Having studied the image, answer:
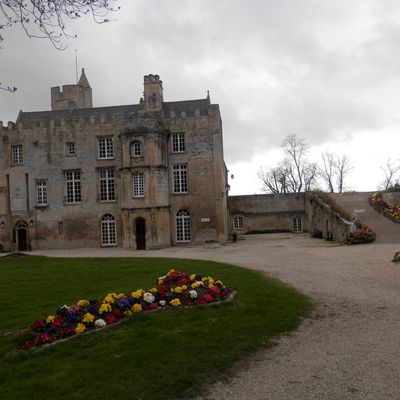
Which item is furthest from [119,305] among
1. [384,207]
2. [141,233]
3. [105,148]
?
[384,207]

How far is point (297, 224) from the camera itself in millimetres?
43875

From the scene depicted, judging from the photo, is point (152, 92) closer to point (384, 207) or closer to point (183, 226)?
point (183, 226)

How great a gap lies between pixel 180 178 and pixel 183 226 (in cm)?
350

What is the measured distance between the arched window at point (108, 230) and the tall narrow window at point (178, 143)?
6.96 m

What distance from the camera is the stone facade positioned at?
31.6 meters

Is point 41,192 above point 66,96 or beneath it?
beneath

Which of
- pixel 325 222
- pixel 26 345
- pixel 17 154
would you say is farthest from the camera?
pixel 17 154

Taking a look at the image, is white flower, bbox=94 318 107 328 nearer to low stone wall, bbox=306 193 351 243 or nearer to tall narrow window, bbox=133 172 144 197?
low stone wall, bbox=306 193 351 243

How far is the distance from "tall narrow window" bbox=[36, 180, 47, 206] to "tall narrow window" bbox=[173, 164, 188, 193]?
10.2 m

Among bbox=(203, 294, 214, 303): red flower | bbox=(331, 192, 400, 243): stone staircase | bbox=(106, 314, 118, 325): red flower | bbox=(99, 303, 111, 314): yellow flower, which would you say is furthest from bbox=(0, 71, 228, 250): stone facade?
bbox=(106, 314, 118, 325): red flower

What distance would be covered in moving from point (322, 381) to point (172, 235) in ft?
87.9

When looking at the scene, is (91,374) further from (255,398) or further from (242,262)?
(242,262)

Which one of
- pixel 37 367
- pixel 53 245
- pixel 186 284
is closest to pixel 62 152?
pixel 53 245

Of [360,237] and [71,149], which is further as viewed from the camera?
[71,149]
